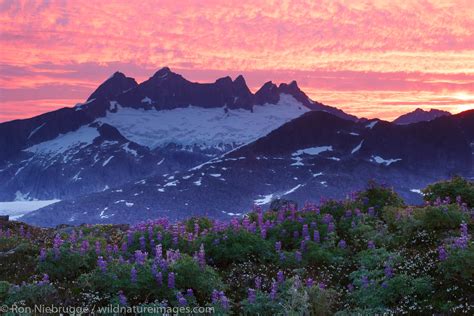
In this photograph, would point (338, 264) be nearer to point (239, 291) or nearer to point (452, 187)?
point (239, 291)

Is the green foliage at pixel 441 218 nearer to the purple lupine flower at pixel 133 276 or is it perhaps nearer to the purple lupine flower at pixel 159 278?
the purple lupine flower at pixel 159 278

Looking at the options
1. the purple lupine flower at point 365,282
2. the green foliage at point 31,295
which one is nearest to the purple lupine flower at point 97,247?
the green foliage at point 31,295

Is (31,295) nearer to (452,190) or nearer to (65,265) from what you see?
(65,265)

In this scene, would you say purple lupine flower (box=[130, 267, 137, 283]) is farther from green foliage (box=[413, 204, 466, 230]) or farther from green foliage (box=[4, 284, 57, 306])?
green foliage (box=[413, 204, 466, 230])

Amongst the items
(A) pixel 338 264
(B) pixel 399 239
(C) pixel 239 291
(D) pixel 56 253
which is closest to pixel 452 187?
(B) pixel 399 239

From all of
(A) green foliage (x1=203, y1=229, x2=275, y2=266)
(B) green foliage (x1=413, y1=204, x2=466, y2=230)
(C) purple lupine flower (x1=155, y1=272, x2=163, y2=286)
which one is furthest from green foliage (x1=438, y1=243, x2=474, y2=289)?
(C) purple lupine flower (x1=155, y1=272, x2=163, y2=286)

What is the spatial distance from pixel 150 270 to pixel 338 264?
5716 mm

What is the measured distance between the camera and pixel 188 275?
14.2 metres

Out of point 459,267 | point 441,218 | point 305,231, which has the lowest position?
point 305,231

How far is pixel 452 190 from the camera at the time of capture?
918 inches

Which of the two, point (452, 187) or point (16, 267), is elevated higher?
point (452, 187)

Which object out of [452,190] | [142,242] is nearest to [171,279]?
[142,242]

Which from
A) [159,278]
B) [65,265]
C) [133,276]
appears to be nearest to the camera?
[159,278]

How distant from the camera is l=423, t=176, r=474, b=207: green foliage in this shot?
22781 mm
